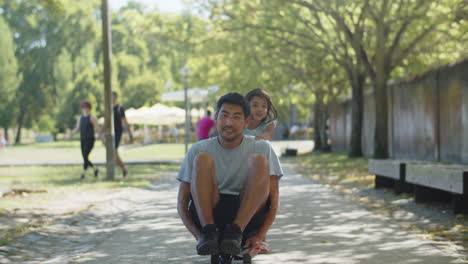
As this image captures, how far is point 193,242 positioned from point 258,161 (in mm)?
2286

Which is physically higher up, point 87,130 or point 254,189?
point 87,130

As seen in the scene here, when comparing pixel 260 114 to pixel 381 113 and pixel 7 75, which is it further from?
pixel 7 75

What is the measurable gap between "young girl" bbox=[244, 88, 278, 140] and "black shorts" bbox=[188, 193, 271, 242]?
2.51m

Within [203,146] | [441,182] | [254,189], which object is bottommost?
[441,182]

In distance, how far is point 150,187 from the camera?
1438 centimetres

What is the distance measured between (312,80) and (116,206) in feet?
73.8

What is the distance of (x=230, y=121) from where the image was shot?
17.8ft

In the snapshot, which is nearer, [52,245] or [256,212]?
[256,212]

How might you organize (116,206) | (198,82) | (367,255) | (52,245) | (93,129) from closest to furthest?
(367,255), (52,245), (116,206), (93,129), (198,82)

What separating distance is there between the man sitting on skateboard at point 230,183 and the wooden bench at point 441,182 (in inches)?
153

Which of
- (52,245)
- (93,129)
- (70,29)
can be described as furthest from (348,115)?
(70,29)

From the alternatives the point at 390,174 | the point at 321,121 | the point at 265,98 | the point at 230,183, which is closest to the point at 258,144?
the point at 230,183

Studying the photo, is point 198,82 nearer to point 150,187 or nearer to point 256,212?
point 150,187

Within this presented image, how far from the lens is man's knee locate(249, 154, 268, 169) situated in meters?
5.25
